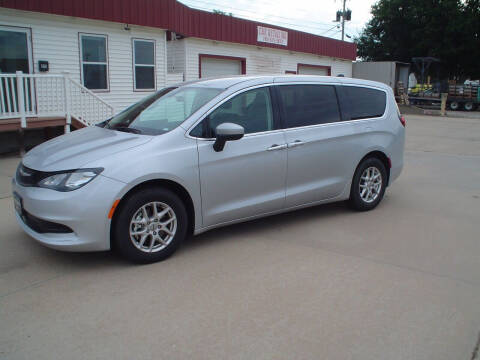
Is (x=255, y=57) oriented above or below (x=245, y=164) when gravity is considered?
above

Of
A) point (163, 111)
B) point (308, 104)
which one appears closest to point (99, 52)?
point (163, 111)

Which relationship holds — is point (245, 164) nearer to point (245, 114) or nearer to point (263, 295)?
point (245, 114)

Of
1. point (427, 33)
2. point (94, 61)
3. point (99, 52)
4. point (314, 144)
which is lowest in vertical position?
point (314, 144)

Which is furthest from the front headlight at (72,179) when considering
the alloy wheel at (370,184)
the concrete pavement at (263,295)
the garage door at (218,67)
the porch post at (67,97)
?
the garage door at (218,67)

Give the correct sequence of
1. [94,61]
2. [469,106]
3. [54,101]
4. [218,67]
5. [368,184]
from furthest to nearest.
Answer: [469,106] → [218,67] → [94,61] → [54,101] → [368,184]

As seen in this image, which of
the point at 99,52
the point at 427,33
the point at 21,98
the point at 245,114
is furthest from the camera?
the point at 427,33

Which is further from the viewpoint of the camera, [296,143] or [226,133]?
[296,143]

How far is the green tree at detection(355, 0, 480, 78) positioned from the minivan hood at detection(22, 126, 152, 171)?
1685 inches

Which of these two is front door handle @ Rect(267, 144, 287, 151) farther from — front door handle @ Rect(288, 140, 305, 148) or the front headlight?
the front headlight

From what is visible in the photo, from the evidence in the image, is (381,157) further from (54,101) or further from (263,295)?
(54,101)

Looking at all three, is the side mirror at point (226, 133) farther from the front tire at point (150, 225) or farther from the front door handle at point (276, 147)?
the front tire at point (150, 225)

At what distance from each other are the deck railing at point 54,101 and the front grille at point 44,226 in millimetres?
6455

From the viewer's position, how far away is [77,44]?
1303cm

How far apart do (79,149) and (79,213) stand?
2.54ft
